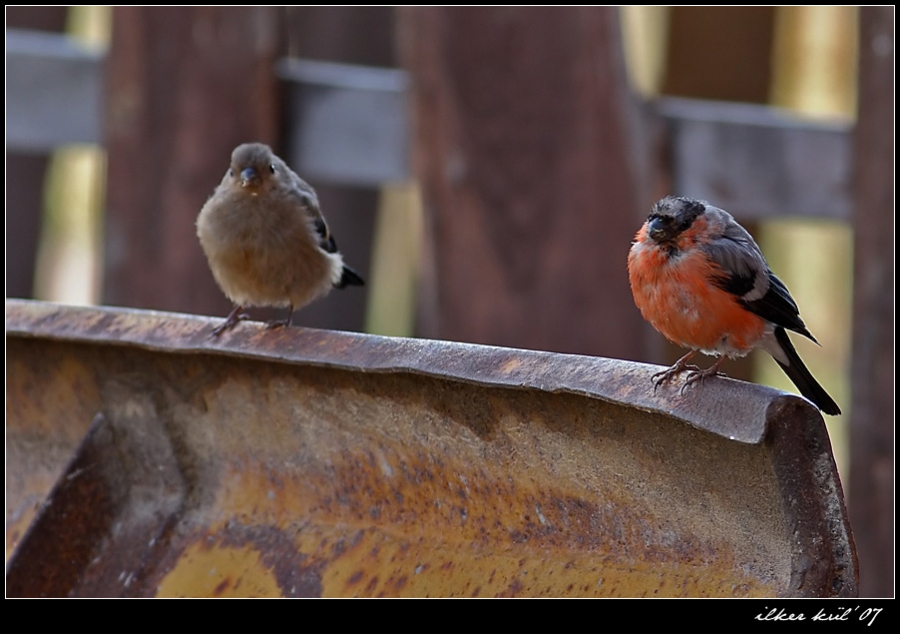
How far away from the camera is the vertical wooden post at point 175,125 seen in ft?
18.3

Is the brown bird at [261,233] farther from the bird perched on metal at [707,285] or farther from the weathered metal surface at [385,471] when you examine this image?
the bird perched on metal at [707,285]

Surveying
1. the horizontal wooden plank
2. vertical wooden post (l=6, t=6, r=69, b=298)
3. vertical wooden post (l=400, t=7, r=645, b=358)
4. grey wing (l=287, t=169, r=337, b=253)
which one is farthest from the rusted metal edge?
vertical wooden post (l=6, t=6, r=69, b=298)

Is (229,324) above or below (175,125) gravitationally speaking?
below

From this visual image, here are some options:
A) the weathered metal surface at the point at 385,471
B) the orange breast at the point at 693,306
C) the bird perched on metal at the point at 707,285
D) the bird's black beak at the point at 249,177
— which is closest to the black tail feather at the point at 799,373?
the bird perched on metal at the point at 707,285

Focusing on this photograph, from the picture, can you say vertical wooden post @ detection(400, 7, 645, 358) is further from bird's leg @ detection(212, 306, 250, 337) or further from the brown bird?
bird's leg @ detection(212, 306, 250, 337)

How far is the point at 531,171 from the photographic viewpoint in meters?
4.93

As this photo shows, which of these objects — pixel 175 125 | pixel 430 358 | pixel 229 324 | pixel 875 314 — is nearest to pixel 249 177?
pixel 229 324

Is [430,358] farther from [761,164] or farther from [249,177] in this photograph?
[761,164]

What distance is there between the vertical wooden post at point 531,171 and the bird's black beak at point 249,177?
0.84 meters

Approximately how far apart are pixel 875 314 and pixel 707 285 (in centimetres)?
115

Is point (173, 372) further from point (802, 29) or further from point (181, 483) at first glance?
point (802, 29)

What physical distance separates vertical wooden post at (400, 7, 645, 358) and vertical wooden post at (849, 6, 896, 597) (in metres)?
0.91

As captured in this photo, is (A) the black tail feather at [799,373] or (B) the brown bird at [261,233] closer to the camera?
(A) the black tail feather at [799,373]

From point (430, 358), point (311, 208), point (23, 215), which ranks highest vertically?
point (311, 208)
